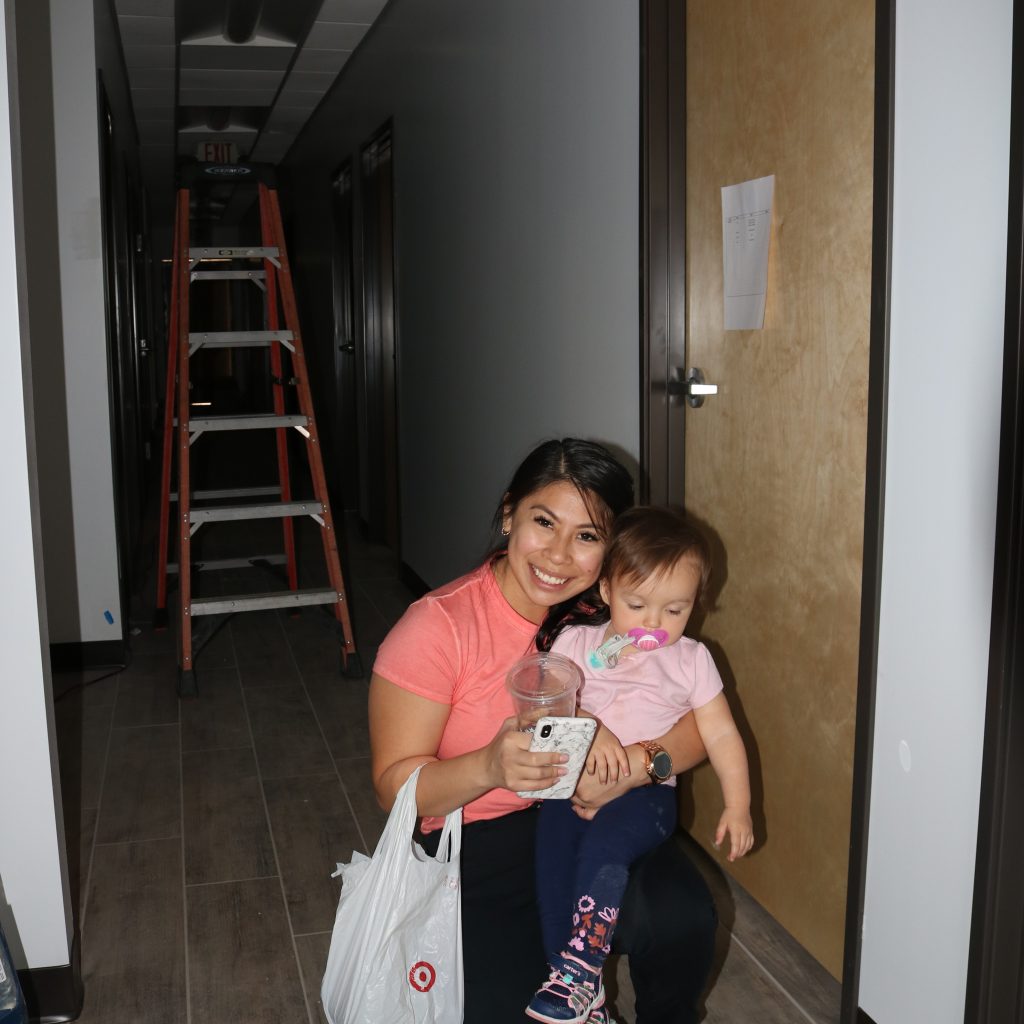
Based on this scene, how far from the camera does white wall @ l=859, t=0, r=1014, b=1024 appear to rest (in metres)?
1.56

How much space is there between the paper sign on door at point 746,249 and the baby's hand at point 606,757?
1.09m

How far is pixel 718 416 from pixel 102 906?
1808 millimetres

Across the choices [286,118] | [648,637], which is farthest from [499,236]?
[286,118]

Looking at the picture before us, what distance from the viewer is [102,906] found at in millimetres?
2482

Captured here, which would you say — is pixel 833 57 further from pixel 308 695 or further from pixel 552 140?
pixel 308 695

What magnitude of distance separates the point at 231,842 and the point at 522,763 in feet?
5.53

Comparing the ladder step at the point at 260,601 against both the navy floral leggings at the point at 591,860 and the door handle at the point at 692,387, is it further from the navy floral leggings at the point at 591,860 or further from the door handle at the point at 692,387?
the navy floral leggings at the point at 591,860

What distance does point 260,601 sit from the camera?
4188 mm

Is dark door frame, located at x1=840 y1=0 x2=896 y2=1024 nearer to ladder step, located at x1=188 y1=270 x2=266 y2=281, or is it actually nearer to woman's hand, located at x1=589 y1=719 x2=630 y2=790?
woman's hand, located at x1=589 y1=719 x2=630 y2=790

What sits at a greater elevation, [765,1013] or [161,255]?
[161,255]

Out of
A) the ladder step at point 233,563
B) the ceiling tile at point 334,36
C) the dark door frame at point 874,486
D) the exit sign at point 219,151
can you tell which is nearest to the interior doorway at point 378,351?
the ceiling tile at point 334,36

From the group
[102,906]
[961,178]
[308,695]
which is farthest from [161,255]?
[961,178]

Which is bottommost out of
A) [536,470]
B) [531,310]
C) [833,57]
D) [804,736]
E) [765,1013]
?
[765,1013]

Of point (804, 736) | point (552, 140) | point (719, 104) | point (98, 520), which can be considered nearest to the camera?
point (804, 736)
